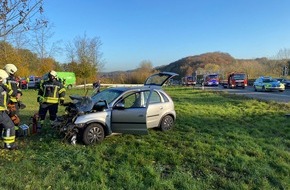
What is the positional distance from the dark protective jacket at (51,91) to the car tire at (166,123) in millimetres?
3066

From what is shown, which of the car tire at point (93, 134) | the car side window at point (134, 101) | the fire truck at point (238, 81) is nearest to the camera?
the car tire at point (93, 134)

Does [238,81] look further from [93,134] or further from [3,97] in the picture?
[3,97]

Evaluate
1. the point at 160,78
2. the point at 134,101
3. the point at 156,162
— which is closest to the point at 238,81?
the point at 160,78

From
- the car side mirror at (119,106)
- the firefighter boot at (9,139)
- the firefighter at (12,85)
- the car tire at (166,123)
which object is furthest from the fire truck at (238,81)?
the firefighter boot at (9,139)

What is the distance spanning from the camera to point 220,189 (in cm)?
496

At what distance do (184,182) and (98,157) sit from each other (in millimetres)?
2015

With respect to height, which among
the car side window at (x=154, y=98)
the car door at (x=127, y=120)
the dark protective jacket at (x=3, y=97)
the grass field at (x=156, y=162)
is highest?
the dark protective jacket at (x=3, y=97)

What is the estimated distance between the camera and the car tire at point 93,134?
24.3ft

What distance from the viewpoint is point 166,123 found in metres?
9.23

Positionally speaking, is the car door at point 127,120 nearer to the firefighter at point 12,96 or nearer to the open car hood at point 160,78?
the open car hood at point 160,78

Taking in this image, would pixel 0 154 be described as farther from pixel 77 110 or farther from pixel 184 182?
pixel 184 182

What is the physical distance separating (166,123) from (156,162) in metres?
3.13

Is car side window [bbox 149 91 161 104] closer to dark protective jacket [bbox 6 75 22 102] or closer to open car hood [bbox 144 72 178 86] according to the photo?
open car hood [bbox 144 72 178 86]

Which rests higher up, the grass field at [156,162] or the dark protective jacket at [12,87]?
the dark protective jacket at [12,87]
